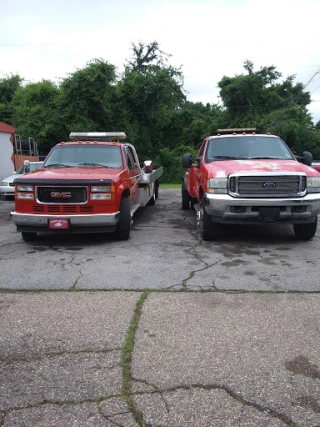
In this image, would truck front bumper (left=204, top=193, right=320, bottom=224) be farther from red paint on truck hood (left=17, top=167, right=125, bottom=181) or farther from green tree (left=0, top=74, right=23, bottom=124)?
green tree (left=0, top=74, right=23, bottom=124)

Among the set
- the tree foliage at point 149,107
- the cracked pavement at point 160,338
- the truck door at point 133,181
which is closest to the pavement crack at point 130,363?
the cracked pavement at point 160,338

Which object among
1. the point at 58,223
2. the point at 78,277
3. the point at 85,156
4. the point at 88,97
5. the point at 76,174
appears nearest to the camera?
the point at 78,277

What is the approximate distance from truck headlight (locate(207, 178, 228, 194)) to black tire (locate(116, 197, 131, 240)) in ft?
4.85

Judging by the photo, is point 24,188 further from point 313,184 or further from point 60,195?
point 313,184

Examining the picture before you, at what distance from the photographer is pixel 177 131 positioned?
40.0 m

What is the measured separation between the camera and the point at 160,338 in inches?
135

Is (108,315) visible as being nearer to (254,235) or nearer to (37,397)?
(37,397)

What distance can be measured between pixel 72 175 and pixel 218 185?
245 centimetres

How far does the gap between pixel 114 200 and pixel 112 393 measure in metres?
4.33

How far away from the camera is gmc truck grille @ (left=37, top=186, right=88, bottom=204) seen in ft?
21.7

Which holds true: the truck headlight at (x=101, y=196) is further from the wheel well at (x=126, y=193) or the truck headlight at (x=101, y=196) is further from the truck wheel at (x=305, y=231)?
the truck wheel at (x=305, y=231)

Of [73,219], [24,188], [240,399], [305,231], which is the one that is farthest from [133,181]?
[240,399]

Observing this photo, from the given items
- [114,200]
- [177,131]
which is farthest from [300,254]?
[177,131]

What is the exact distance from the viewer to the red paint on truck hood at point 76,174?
21.9 feet
